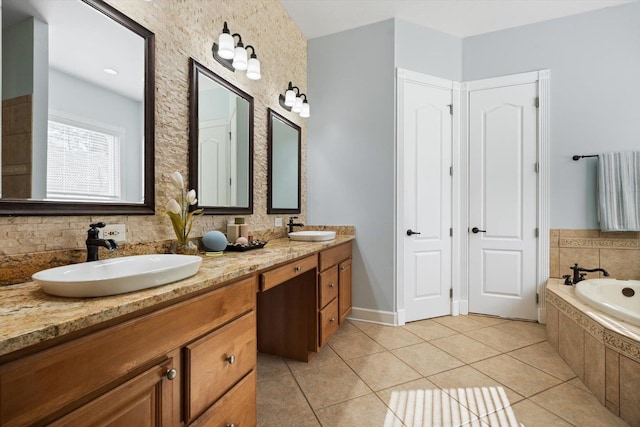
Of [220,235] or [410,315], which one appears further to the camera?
[410,315]

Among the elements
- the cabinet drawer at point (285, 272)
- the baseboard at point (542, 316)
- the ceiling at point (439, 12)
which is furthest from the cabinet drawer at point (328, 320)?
the ceiling at point (439, 12)

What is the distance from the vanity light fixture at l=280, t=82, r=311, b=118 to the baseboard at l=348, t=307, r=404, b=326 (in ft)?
6.58

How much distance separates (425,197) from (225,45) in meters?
2.21

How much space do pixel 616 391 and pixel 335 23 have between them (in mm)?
3486

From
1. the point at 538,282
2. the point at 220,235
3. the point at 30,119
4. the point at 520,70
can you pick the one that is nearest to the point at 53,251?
the point at 30,119

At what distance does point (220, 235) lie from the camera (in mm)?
1682

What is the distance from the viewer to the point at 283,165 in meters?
2.79

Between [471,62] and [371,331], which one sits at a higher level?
[471,62]

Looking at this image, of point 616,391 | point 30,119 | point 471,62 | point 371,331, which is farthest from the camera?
point 471,62

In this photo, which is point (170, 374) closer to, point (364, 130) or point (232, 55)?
point (232, 55)

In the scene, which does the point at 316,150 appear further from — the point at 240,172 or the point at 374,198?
the point at 240,172

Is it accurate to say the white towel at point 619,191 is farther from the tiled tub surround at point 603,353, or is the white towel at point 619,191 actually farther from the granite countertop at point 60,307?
the granite countertop at point 60,307

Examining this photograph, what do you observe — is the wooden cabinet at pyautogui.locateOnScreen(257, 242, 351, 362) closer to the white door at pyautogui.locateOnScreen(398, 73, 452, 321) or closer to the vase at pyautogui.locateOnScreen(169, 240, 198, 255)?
the vase at pyautogui.locateOnScreen(169, 240, 198, 255)

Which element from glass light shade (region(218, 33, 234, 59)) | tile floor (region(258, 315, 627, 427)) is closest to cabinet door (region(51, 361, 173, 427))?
tile floor (region(258, 315, 627, 427))
